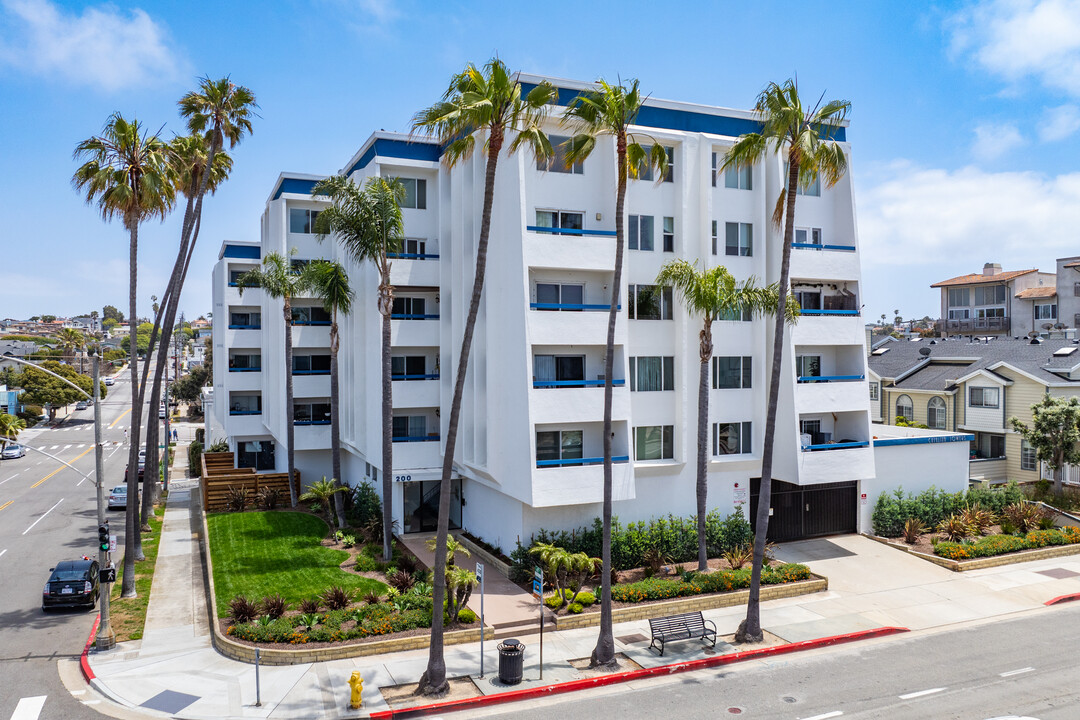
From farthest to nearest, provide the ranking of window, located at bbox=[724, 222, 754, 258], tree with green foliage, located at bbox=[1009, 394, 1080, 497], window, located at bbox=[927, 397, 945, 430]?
window, located at bbox=[927, 397, 945, 430] < tree with green foliage, located at bbox=[1009, 394, 1080, 497] < window, located at bbox=[724, 222, 754, 258]

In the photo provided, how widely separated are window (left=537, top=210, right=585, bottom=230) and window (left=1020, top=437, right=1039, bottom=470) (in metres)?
29.7

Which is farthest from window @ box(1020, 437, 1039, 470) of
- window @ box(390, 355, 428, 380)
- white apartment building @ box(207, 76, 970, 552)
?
window @ box(390, 355, 428, 380)

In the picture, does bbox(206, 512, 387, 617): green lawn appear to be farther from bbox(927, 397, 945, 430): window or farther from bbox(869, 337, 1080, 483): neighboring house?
bbox(927, 397, 945, 430): window

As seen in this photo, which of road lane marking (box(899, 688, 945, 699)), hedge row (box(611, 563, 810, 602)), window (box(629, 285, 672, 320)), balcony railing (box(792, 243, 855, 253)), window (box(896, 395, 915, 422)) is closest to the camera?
road lane marking (box(899, 688, 945, 699))

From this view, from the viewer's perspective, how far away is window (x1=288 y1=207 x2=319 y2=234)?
39562mm

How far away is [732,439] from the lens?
92.0 ft

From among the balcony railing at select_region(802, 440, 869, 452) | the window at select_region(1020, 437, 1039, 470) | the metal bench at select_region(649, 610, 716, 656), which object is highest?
the balcony railing at select_region(802, 440, 869, 452)

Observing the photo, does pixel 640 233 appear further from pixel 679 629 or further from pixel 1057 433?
pixel 1057 433

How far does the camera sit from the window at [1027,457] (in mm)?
39616

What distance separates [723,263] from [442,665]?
17.6m

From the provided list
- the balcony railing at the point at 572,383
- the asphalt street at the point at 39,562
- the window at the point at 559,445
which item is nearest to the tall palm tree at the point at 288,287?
the asphalt street at the point at 39,562

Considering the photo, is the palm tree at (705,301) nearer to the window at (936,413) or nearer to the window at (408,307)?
the window at (408,307)

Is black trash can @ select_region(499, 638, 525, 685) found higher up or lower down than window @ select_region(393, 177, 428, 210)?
lower down

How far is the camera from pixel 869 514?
100.0 ft
